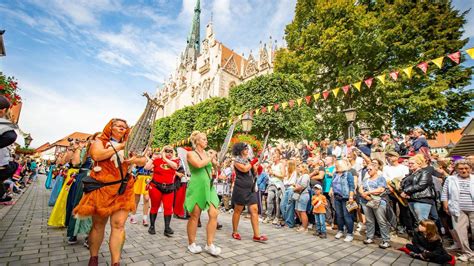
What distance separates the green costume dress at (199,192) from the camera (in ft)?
12.0

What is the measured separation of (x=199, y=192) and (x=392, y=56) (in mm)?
19610

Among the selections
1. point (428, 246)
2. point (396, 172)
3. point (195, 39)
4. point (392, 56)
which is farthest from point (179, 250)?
point (195, 39)

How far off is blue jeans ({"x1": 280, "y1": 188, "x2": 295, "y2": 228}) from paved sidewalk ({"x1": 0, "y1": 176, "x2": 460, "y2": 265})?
107cm

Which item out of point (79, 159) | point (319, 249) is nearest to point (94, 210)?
point (79, 159)

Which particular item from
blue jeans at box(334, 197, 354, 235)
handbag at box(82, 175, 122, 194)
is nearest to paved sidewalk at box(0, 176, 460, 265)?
blue jeans at box(334, 197, 354, 235)

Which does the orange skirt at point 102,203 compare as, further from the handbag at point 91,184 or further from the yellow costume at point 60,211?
the yellow costume at point 60,211

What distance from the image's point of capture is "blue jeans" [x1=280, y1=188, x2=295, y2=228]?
21.2ft

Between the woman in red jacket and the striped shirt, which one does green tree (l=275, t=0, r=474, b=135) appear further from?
the woman in red jacket

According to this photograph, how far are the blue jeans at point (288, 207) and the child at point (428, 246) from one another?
2.71m

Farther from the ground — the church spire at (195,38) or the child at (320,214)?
→ the church spire at (195,38)

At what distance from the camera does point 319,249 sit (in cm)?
435

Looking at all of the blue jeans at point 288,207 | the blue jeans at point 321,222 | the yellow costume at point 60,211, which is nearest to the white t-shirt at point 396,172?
the blue jeans at point 321,222

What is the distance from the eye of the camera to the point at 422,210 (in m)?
4.76

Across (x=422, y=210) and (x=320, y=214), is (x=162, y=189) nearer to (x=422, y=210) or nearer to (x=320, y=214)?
(x=320, y=214)
